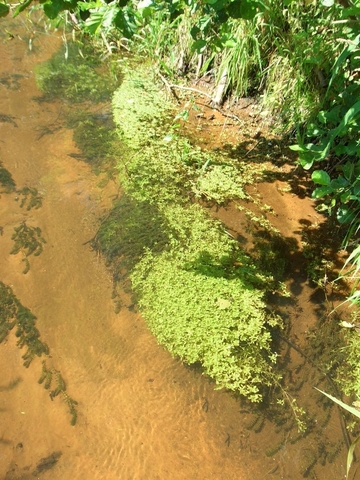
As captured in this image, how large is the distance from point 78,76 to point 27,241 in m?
1.93

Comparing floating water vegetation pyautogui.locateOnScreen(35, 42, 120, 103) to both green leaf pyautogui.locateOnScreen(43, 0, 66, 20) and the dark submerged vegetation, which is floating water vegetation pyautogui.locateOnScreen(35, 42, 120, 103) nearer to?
the dark submerged vegetation

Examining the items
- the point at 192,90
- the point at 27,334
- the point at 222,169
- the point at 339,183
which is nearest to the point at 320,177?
the point at 339,183

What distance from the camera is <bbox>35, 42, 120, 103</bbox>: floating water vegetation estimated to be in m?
3.20

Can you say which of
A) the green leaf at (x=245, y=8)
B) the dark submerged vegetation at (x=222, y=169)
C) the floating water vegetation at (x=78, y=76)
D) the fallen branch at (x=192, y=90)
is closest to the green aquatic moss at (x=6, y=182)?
the dark submerged vegetation at (x=222, y=169)

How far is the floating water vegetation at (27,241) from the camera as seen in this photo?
6.81 feet

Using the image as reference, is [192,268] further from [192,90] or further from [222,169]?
[192,90]

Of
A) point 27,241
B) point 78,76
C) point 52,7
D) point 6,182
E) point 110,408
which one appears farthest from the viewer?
point 78,76

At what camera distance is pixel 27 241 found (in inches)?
83.7

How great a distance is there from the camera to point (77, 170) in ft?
8.42

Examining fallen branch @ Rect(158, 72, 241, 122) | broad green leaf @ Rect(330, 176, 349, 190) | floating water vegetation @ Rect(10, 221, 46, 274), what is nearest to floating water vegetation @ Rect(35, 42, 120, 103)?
fallen branch @ Rect(158, 72, 241, 122)

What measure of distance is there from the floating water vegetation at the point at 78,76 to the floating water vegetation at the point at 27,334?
1.87 meters

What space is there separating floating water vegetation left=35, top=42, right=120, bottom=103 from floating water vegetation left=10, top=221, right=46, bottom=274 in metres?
1.41

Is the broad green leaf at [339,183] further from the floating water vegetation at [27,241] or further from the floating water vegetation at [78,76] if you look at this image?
the floating water vegetation at [78,76]

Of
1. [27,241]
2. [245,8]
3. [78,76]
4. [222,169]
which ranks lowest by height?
[27,241]
